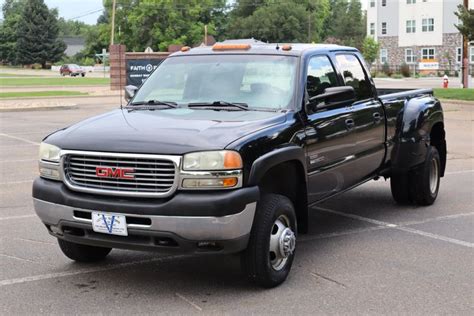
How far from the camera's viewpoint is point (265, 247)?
4.76m

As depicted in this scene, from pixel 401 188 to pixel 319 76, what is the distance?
2462mm

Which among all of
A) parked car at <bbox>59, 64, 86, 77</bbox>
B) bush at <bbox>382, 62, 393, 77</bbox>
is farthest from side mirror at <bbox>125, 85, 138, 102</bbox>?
parked car at <bbox>59, 64, 86, 77</bbox>

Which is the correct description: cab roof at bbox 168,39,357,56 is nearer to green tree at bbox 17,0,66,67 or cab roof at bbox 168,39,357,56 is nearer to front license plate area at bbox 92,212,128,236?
front license plate area at bbox 92,212,128,236

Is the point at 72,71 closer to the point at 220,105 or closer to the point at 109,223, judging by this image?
the point at 220,105

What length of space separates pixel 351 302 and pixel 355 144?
2051 mm

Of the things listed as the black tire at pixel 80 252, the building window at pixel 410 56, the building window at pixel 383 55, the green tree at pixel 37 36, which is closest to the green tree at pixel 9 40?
the green tree at pixel 37 36

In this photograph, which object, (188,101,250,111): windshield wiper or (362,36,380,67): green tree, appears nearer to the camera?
(188,101,250,111): windshield wiper

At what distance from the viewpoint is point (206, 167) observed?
4453mm

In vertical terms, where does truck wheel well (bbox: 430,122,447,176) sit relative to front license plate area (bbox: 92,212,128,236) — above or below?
above

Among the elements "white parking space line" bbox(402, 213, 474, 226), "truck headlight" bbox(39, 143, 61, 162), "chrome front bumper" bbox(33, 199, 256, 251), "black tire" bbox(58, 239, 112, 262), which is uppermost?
"truck headlight" bbox(39, 143, 61, 162)

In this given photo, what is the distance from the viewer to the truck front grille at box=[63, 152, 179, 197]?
4.49 metres

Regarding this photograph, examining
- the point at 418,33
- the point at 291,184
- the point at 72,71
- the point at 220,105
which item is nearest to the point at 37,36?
the point at 72,71

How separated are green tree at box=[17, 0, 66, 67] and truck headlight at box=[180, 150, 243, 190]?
311 feet

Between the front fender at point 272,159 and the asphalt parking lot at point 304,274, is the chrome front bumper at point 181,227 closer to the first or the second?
the front fender at point 272,159
